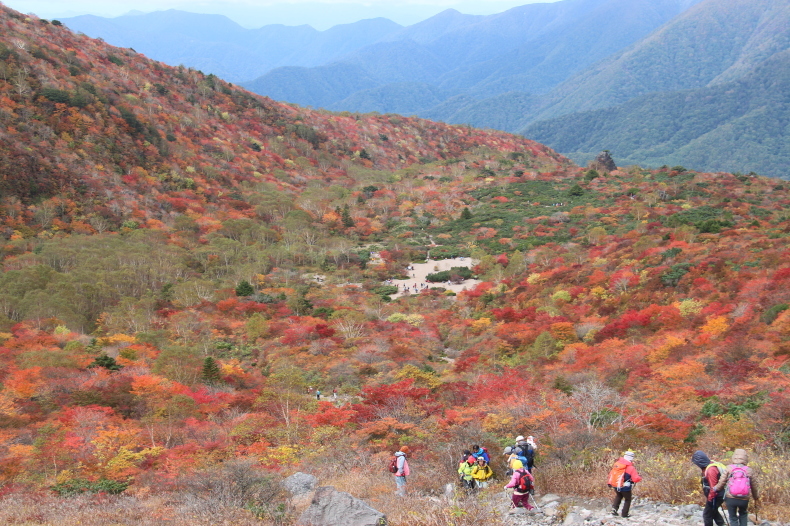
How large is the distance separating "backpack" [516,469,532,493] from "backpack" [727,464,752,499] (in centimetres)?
309

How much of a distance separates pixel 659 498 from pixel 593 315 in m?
26.2

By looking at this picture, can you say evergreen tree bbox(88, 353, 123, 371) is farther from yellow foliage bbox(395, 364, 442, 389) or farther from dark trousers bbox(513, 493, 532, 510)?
dark trousers bbox(513, 493, 532, 510)

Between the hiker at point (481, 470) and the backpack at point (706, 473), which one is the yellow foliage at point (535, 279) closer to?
the hiker at point (481, 470)

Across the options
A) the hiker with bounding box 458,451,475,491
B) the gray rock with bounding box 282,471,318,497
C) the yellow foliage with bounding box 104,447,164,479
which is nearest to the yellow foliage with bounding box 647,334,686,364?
the hiker with bounding box 458,451,475,491

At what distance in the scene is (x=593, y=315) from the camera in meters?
34.8

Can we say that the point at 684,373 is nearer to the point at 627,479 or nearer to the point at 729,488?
the point at 627,479

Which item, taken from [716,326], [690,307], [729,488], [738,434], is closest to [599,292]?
[690,307]

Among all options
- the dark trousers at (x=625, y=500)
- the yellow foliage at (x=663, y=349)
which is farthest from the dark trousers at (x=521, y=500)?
the yellow foliage at (x=663, y=349)

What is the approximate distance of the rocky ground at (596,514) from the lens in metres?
8.80

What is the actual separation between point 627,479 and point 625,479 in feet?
0.10

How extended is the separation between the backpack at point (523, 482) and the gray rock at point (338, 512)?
2.39 meters

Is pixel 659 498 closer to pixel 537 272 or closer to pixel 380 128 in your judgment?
pixel 537 272

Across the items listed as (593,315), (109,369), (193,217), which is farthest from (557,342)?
(193,217)

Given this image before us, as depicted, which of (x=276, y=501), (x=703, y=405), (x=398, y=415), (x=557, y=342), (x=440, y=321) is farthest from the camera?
(x=440, y=321)
